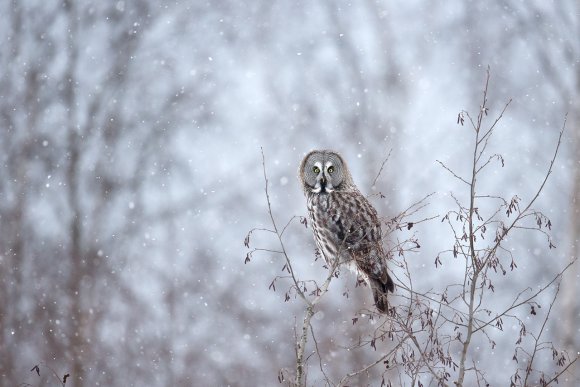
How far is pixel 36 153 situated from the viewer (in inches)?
365

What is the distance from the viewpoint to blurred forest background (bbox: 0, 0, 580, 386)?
27.9ft

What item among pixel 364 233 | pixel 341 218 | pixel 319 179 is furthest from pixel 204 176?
pixel 364 233

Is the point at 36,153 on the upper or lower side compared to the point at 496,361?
upper

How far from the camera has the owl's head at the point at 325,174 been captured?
4.84 meters

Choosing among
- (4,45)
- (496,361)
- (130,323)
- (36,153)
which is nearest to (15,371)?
(130,323)

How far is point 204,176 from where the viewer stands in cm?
1457

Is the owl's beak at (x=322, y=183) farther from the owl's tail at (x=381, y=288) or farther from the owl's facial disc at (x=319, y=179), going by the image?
the owl's tail at (x=381, y=288)

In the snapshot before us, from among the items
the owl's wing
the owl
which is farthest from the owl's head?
the owl's wing

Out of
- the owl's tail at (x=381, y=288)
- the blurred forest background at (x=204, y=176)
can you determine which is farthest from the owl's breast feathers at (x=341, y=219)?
the blurred forest background at (x=204, y=176)

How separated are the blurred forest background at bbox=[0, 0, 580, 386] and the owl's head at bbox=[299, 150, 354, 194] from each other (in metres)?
3.45

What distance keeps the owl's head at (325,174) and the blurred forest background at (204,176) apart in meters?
3.45

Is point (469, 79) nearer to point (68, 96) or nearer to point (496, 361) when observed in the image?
point (496, 361)

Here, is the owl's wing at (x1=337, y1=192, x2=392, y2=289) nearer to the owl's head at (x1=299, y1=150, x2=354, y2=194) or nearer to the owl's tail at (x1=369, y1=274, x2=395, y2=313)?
the owl's tail at (x1=369, y1=274, x2=395, y2=313)

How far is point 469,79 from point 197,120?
4340 mm
